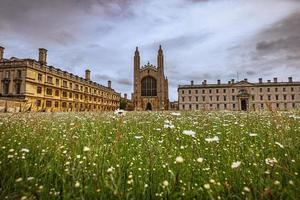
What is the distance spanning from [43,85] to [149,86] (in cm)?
3652

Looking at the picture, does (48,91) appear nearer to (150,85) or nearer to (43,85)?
(43,85)

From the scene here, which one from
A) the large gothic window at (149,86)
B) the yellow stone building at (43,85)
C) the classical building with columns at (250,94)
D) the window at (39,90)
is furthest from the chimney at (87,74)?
the classical building with columns at (250,94)

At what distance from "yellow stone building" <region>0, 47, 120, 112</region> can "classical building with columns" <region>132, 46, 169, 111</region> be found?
53.0 feet

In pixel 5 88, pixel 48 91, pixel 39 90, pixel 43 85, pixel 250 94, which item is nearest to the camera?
pixel 5 88

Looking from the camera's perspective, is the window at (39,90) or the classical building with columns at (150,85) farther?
the classical building with columns at (150,85)

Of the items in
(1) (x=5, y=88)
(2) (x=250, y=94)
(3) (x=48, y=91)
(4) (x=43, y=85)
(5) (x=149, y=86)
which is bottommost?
(1) (x=5, y=88)

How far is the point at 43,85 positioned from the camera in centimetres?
4772

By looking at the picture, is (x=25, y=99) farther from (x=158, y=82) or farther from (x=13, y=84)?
(x=158, y=82)

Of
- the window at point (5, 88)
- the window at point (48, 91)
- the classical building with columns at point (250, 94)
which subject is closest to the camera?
the window at point (5, 88)

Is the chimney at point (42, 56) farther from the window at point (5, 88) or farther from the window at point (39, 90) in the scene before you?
the window at point (5, 88)

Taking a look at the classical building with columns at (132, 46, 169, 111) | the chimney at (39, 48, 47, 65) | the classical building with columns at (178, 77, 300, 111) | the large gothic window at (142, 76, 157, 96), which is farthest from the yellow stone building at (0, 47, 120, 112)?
the classical building with columns at (178, 77, 300, 111)

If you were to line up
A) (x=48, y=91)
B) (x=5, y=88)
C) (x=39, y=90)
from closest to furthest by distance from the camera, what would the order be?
(x=5, y=88) < (x=39, y=90) < (x=48, y=91)

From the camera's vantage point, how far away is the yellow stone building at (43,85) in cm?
4197

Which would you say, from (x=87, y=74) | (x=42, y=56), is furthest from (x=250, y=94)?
(x=42, y=56)
